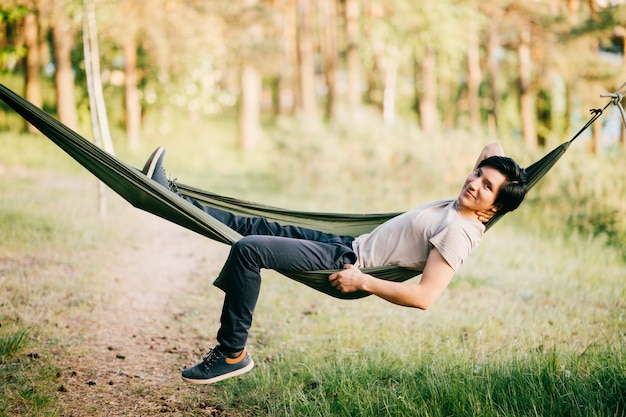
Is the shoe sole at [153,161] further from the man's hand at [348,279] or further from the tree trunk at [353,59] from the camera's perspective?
the tree trunk at [353,59]

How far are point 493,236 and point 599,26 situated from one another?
17.7 ft

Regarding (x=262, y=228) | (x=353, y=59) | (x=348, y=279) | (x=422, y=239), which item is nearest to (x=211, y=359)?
(x=348, y=279)

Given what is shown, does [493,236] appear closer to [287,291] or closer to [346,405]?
[287,291]

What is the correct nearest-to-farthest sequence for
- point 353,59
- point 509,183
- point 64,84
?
point 509,183 < point 64,84 < point 353,59

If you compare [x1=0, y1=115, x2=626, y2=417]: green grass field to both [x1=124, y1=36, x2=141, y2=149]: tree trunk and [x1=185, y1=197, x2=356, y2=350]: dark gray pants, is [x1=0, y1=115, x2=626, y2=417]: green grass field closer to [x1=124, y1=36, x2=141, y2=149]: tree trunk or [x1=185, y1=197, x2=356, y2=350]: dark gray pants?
[x1=185, y1=197, x2=356, y2=350]: dark gray pants

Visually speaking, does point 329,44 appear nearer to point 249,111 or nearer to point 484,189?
point 249,111

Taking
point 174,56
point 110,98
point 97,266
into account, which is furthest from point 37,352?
point 110,98

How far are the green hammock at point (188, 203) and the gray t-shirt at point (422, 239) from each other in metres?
0.10

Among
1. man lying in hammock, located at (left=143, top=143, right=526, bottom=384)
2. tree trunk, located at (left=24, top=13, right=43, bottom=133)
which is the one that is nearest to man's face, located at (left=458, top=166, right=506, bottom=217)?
man lying in hammock, located at (left=143, top=143, right=526, bottom=384)

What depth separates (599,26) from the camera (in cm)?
916

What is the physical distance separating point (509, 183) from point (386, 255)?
22.6 inches

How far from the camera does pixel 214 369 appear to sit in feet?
7.01

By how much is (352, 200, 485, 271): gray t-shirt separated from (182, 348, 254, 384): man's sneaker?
2.14 feet

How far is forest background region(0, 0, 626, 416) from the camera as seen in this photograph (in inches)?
94.1
